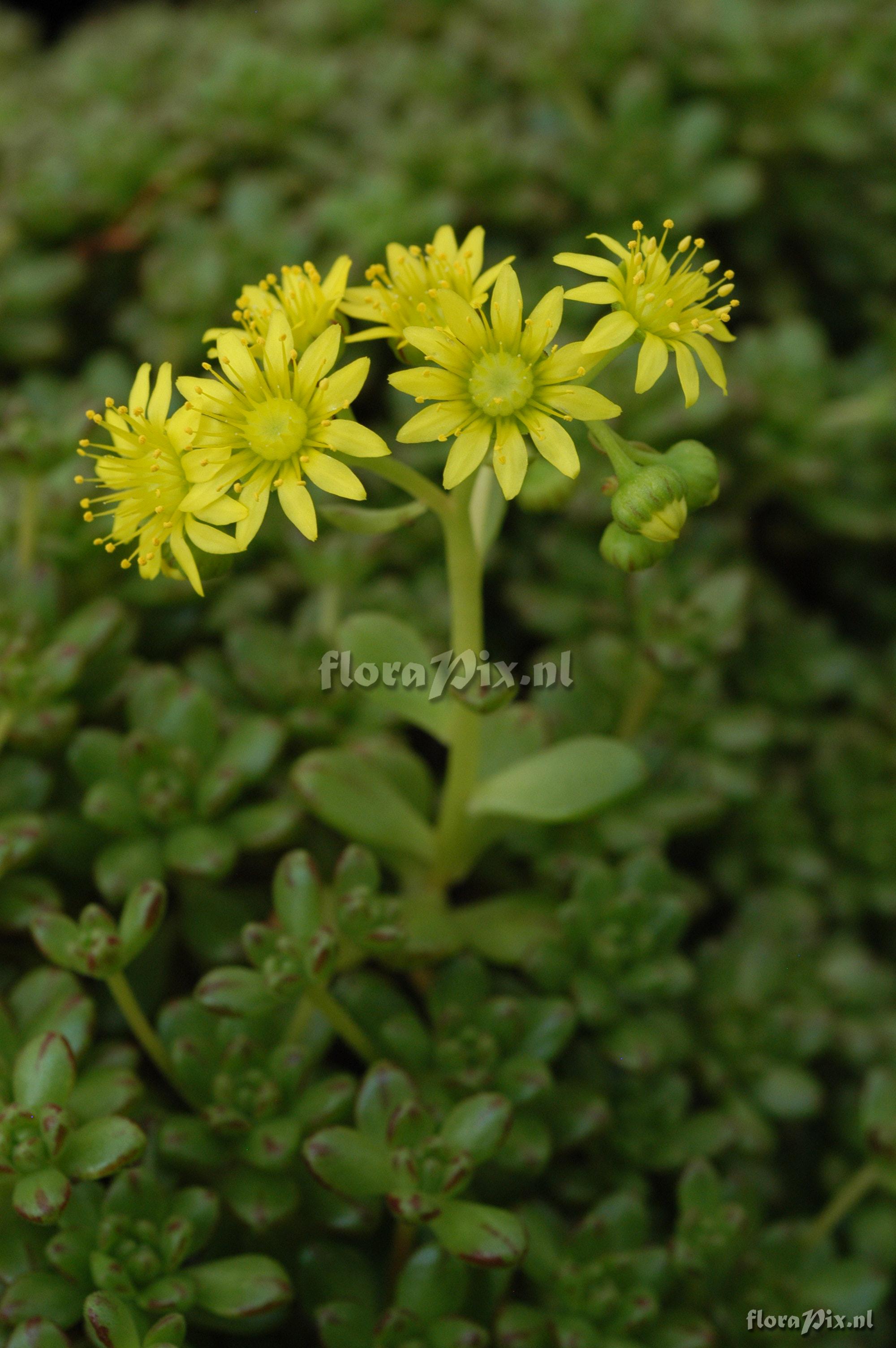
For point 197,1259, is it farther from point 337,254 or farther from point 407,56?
point 407,56

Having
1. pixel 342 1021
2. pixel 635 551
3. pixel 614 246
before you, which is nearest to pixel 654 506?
pixel 635 551

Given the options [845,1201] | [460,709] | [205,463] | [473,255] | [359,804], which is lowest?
[845,1201]

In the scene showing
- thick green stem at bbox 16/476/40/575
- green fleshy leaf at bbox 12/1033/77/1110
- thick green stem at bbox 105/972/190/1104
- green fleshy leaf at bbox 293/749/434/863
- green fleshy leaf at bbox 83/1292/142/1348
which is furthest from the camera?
thick green stem at bbox 16/476/40/575

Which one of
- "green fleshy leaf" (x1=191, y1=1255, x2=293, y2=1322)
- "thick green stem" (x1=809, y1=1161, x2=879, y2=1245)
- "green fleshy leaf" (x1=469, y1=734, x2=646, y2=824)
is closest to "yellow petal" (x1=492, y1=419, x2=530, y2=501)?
"green fleshy leaf" (x1=469, y1=734, x2=646, y2=824)

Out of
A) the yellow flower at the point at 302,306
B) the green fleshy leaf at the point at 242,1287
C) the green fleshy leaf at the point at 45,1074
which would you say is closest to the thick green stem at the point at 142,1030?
the green fleshy leaf at the point at 45,1074

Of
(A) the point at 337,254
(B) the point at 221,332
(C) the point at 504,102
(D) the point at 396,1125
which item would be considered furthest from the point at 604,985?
(C) the point at 504,102

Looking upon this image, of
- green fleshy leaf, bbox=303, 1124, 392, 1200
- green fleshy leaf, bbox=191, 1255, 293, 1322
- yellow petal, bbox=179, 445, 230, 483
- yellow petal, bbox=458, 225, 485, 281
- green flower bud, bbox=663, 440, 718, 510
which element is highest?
yellow petal, bbox=458, 225, 485, 281

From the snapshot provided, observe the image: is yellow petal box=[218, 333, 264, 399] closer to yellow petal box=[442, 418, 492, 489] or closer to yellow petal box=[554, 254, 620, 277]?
yellow petal box=[442, 418, 492, 489]

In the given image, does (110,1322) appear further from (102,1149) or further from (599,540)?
(599,540)
